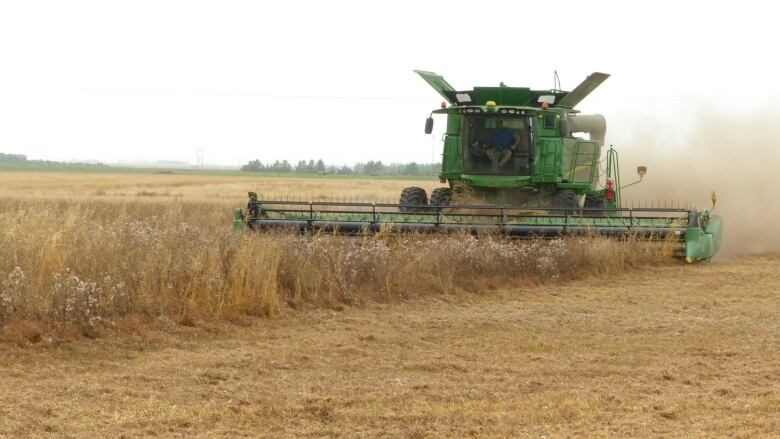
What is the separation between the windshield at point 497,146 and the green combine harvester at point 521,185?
16 millimetres

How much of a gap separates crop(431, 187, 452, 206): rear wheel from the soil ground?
18.2 ft

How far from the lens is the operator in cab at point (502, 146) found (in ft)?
55.1

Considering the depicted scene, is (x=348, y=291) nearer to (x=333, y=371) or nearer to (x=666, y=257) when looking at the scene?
(x=333, y=371)

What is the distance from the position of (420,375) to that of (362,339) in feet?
4.66

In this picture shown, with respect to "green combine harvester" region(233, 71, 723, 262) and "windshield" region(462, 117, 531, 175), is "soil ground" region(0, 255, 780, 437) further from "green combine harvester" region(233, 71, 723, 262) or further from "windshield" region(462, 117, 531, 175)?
"windshield" region(462, 117, 531, 175)

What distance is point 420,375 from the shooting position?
782cm

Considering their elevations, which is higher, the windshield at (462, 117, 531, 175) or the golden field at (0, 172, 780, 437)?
the windshield at (462, 117, 531, 175)

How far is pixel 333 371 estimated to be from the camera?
7.90 metres

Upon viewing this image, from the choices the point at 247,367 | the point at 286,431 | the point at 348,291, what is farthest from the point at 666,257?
the point at 286,431

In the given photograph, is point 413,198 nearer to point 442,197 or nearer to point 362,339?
point 442,197

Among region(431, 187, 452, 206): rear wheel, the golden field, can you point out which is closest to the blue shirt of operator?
region(431, 187, 452, 206): rear wheel

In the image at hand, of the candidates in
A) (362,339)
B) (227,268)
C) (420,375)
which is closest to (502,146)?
(227,268)

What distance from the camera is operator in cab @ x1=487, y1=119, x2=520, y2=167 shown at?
1680 cm

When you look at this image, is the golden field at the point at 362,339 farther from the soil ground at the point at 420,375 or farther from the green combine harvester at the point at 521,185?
the green combine harvester at the point at 521,185
